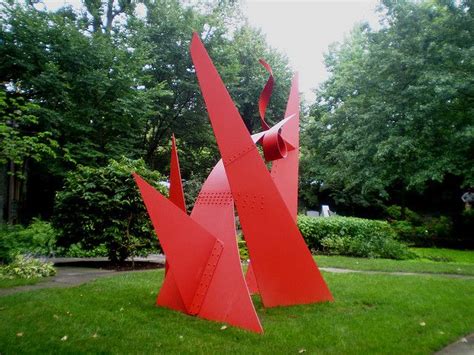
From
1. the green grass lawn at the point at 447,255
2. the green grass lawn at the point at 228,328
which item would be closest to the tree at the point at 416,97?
the green grass lawn at the point at 447,255

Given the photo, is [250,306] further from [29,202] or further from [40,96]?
[29,202]

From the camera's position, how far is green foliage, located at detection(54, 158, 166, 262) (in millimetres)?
10422

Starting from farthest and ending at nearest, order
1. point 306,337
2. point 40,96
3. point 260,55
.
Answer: point 260,55 < point 40,96 < point 306,337

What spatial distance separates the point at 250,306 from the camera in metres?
4.90

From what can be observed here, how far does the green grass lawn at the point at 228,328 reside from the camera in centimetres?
413

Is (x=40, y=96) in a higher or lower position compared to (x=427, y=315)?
higher

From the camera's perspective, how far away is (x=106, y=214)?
10.5 meters

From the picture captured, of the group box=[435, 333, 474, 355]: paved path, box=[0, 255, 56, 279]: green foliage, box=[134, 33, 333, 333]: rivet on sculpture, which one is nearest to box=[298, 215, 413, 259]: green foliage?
box=[0, 255, 56, 279]: green foliage

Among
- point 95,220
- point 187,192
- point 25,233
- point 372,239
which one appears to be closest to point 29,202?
point 187,192

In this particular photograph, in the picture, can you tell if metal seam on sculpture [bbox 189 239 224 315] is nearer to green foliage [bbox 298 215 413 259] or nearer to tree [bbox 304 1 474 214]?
green foliage [bbox 298 215 413 259]

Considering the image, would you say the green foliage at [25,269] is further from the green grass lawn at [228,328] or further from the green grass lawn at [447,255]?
the green grass lawn at [447,255]

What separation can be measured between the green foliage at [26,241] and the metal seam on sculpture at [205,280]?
19.3ft

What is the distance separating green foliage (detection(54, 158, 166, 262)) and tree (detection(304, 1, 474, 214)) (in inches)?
338

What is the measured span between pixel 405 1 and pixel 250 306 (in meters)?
14.1
